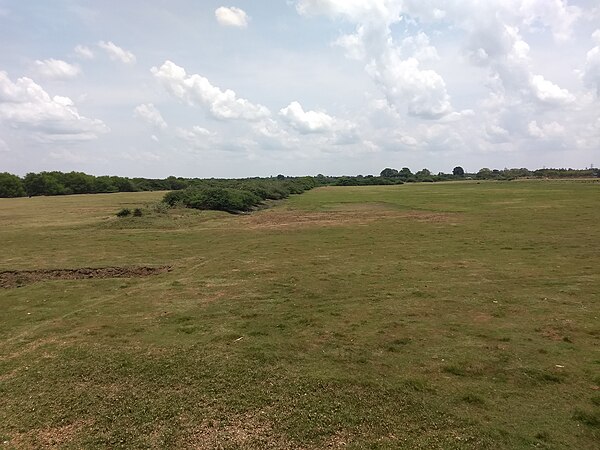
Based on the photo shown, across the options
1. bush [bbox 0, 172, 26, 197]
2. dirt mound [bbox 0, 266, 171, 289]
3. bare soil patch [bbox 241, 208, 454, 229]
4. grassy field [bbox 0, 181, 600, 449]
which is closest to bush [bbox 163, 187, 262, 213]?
bare soil patch [bbox 241, 208, 454, 229]

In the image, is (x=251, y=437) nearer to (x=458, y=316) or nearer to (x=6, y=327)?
(x=458, y=316)

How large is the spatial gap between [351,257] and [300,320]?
29.8ft

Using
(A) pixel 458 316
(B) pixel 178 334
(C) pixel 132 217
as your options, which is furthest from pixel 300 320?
(C) pixel 132 217

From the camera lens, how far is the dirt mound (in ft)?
53.9

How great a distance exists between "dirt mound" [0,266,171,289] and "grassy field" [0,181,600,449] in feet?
2.41

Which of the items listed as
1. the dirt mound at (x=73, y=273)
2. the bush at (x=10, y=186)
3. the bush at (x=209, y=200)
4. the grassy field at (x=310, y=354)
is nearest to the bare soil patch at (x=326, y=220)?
the bush at (x=209, y=200)

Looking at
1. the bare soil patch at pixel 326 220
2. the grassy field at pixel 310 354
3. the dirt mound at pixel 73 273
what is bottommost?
the grassy field at pixel 310 354

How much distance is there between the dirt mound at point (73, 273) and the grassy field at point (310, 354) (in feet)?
2.41

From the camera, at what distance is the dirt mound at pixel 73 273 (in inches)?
647

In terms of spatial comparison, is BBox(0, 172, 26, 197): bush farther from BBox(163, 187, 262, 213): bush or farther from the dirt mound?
the dirt mound

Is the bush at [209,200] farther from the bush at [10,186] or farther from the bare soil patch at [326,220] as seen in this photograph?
the bush at [10,186]

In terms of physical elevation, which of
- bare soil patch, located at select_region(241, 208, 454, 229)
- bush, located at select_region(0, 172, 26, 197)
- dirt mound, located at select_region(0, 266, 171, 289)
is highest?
bush, located at select_region(0, 172, 26, 197)

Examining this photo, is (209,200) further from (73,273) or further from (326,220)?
(73,273)

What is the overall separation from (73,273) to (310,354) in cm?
1219
